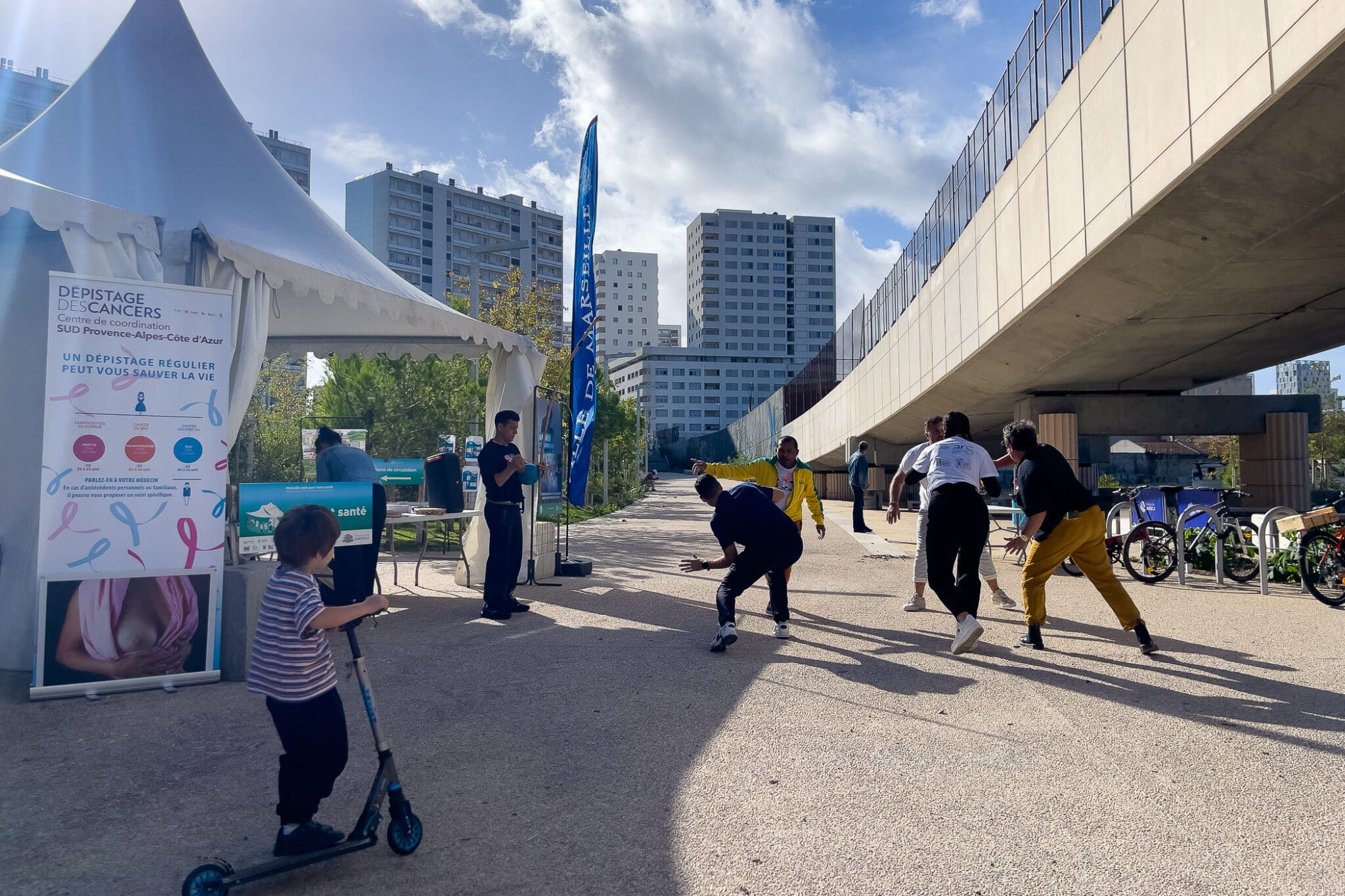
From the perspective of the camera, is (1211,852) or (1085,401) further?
(1085,401)

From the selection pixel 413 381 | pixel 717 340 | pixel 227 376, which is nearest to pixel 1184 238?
pixel 227 376

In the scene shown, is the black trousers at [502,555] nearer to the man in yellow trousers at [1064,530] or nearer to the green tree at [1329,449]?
the man in yellow trousers at [1064,530]

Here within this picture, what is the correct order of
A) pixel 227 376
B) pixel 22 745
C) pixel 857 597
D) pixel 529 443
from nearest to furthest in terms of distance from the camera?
pixel 22 745 → pixel 227 376 → pixel 857 597 → pixel 529 443

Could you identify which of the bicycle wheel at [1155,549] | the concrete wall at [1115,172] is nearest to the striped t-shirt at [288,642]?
the concrete wall at [1115,172]

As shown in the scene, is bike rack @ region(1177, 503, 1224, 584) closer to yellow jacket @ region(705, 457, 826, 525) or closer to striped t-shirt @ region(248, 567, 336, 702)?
yellow jacket @ region(705, 457, 826, 525)

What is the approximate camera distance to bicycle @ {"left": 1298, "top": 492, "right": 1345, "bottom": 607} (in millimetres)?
8367

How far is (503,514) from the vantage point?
8391mm

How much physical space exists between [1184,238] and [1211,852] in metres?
8.83

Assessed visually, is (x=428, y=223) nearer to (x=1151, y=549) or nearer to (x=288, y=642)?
(x=1151, y=549)

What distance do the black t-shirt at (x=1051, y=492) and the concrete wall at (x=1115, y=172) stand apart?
11.8ft

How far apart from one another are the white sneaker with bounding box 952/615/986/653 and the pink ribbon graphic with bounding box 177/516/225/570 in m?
5.28

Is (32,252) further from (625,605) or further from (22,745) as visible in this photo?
(625,605)

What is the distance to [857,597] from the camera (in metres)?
9.52

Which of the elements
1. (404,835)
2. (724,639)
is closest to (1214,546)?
(724,639)
